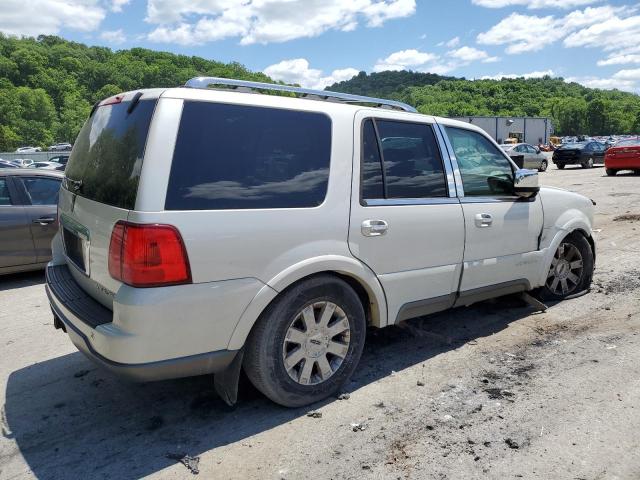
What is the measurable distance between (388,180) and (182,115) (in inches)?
58.0

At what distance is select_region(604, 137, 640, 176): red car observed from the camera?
2011cm

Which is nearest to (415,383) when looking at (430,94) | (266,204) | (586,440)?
(586,440)

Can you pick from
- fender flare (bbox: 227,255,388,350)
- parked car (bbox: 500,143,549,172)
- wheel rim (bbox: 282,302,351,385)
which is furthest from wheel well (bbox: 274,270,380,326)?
parked car (bbox: 500,143,549,172)

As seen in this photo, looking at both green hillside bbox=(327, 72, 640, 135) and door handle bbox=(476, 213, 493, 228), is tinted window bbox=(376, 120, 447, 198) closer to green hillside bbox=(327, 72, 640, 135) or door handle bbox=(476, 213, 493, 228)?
door handle bbox=(476, 213, 493, 228)

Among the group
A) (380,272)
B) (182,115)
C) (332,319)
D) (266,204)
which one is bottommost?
(332,319)

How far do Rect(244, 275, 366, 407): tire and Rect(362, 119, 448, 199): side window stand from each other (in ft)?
2.37

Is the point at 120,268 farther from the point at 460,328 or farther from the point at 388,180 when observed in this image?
the point at 460,328

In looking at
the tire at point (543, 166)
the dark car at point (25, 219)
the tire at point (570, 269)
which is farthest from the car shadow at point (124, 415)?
the tire at point (543, 166)

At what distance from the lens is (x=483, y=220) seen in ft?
13.4

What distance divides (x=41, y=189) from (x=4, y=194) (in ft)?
1.45

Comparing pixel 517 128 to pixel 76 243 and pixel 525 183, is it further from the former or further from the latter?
pixel 76 243

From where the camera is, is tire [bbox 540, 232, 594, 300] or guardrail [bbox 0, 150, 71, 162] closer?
tire [bbox 540, 232, 594, 300]

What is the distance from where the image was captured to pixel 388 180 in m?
3.54

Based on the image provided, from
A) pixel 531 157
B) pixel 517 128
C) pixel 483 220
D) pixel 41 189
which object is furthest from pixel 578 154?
pixel 517 128
